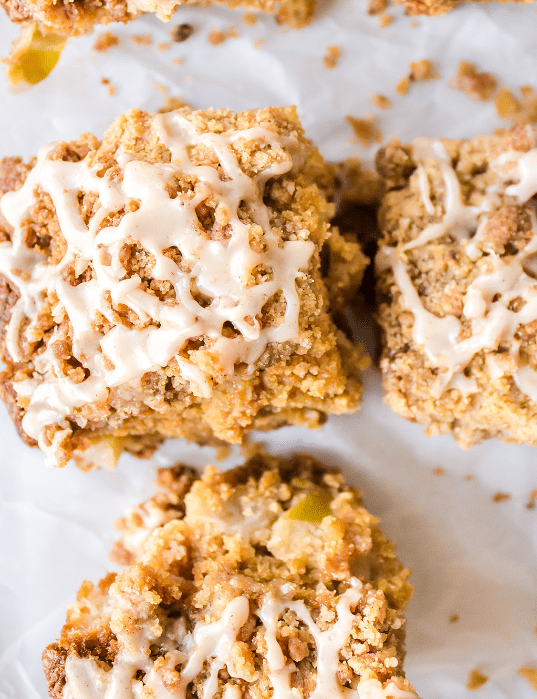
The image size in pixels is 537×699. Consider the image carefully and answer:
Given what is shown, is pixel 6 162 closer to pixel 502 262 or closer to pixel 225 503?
pixel 225 503

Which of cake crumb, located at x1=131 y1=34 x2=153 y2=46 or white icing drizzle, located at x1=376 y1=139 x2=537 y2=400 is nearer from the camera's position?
white icing drizzle, located at x1=376 y1=139 x2=537 y2=400

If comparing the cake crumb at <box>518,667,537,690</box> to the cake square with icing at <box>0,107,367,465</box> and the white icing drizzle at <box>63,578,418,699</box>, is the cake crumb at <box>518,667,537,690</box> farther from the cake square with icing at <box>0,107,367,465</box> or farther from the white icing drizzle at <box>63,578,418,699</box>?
the cake square with icing at <box>0,107,367,465</box>

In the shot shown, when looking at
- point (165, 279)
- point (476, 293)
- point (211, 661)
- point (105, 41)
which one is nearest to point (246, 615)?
point (211, 661)

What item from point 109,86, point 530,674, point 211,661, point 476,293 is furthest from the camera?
point 109,86

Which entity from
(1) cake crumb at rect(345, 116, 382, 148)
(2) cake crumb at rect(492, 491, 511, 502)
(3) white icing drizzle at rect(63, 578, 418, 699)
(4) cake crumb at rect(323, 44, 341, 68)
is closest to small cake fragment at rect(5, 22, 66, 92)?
(4) cake crumb at rect(323, 44, 341, 68)

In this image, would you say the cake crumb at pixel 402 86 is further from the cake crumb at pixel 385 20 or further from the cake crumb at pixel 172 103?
the cake crumb at pixel 172 103

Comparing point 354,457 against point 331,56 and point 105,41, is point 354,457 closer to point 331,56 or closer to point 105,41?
point 331,56
